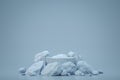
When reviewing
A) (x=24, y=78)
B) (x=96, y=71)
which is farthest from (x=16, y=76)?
(x=96, y=71)

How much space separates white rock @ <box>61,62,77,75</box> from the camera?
408 inches

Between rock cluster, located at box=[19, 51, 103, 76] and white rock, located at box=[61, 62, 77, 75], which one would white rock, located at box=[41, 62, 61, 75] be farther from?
white rock, located at box=[61, 62, 77, 75]

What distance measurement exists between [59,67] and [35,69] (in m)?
0.57

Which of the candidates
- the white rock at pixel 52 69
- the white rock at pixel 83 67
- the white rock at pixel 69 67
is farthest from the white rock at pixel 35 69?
the white rock at pixel 83 67

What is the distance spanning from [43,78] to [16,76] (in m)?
0.75

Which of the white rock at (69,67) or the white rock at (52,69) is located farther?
the white rock at (69,67)

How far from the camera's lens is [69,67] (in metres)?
10.4

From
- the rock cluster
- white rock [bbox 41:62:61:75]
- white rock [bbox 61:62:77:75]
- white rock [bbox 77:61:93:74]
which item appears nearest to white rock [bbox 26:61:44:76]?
the rock cluster

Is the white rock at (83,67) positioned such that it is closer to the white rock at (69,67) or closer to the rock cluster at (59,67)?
the rock cluster at (59,67)

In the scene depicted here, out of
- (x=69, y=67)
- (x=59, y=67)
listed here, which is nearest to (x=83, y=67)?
(x=69, y=67)

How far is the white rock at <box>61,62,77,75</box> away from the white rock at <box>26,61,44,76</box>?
19.5 inches

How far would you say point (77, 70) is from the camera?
10500 mm

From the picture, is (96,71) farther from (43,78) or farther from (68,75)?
(43,78)

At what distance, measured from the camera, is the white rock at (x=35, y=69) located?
10.4 metres
